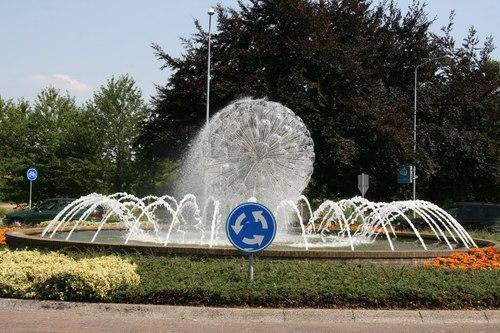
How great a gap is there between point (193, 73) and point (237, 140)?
14704 mm

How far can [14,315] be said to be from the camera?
8.66 meters

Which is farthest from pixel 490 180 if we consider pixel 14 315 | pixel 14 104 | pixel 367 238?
pixel 14 315

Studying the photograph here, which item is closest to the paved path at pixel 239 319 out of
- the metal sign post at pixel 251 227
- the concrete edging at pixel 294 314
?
the concrete edging at pixel 294 314

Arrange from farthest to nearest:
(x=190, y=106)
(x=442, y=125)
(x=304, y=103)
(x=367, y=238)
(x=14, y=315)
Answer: (x=442, y=125) < (x=190, y=106) < (x=304, y=103) < (x=367, y=238) < (x=14, y=315)

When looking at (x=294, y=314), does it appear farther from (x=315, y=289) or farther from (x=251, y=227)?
(x=251, y=227)

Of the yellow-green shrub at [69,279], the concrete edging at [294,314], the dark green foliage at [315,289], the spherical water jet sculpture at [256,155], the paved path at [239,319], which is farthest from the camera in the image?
the spherical water jet sculpture at [256,155]

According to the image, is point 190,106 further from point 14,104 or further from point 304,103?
point 14,104

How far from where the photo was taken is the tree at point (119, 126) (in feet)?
128

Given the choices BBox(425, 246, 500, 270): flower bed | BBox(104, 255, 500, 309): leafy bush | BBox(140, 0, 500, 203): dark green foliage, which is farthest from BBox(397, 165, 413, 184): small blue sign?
BBox(104, 255, 500, 309): leafy bush

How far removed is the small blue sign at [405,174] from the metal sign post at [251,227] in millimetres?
23509

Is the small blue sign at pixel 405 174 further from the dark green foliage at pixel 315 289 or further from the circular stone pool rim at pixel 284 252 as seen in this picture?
the dark green foliage at pixel 315 289

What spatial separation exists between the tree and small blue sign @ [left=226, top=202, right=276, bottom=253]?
2987 centimetres

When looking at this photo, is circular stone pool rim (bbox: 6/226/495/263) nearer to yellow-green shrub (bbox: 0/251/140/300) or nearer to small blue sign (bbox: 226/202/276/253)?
yellow-green shrub (bbox: 0/251/140/300)

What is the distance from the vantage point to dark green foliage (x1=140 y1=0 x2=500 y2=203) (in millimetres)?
30656
